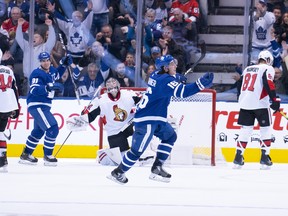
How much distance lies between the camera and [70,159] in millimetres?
11312

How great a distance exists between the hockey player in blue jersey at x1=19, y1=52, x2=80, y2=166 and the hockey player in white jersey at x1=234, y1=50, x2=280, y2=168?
1950 mm

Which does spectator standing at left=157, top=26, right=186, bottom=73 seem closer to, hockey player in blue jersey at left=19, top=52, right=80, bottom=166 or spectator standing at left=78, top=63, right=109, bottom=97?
spectator standing at left=78, top=63, right=109, bottom=97

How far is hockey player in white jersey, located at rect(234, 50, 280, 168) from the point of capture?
10.3 m

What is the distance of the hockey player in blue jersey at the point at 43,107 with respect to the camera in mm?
10148

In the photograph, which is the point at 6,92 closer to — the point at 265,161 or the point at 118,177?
the point at 118,177

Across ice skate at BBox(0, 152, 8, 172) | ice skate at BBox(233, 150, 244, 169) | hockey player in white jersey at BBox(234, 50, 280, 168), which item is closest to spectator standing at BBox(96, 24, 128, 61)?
hockey player in white jersey at BBox(234, 50, 280, 168)

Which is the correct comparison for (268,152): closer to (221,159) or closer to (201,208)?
(221,159)

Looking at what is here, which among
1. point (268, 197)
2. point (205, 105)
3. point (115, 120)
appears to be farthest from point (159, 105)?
point (205, 105)

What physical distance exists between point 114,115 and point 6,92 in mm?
1201

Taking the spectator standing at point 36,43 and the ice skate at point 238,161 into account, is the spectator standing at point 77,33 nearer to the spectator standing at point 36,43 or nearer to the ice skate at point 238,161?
the spectator standing at point 36,43

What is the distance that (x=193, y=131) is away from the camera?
10.8 m

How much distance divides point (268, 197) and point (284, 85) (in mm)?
4213

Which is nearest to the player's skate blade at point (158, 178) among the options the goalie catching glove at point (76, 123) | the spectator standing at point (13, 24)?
the goalie catching glove at point (76, 123)

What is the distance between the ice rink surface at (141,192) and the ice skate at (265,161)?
7cm
